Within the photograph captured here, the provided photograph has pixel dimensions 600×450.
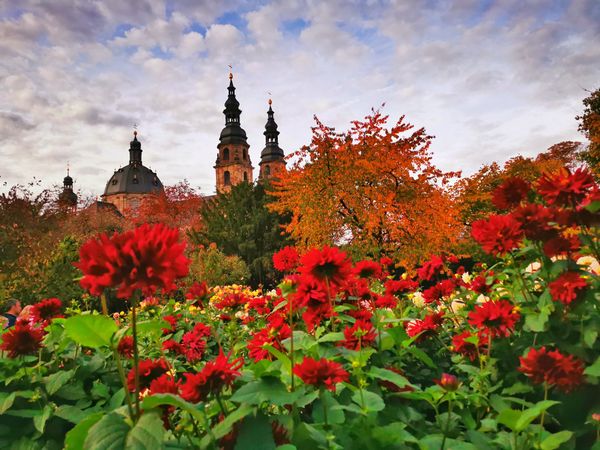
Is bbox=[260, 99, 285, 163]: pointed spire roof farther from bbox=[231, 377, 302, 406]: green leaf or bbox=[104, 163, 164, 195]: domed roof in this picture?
bbox=[231, 377, 302, 406]: green leaf

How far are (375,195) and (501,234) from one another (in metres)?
11.2

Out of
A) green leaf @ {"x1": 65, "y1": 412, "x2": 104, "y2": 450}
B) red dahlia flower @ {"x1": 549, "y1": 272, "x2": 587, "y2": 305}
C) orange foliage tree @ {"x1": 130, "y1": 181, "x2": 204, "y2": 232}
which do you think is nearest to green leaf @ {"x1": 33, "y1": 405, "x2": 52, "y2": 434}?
green leaf @ {"x1": 65, "y1": 412, "x2": 104, "y2": 450}

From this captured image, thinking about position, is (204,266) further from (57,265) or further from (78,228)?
(78,228)

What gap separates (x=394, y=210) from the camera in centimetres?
1312

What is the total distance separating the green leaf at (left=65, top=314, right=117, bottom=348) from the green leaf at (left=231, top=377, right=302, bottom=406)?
0.38 meters

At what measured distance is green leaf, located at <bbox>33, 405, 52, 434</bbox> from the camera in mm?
1625

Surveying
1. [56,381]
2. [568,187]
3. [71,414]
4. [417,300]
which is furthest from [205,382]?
[417,300]

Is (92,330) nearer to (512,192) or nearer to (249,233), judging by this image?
(512,192)

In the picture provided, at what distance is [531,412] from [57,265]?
12.2 m

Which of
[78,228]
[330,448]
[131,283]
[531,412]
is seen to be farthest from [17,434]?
[78,228]

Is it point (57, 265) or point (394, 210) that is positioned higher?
point (394, 210)

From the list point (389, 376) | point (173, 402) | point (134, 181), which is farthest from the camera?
point (134, 181)

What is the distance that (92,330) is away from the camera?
121 cm

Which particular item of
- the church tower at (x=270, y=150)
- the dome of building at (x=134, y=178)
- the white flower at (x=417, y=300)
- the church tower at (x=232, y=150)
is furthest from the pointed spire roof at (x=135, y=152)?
the white flower at (x=417, y=300)
